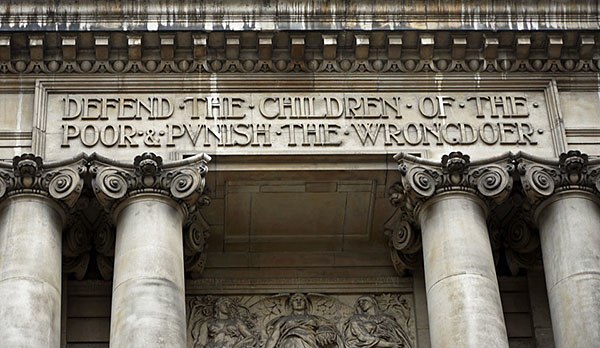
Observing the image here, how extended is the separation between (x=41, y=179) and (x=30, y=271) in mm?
1630

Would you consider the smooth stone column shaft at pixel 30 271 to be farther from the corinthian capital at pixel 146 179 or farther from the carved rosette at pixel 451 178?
the carved rosette at pixel 451 178

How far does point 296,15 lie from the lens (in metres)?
24.8

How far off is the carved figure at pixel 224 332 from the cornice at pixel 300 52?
3937mm

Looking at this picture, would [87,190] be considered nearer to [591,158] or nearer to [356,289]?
[356,289]

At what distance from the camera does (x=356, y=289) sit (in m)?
25.2

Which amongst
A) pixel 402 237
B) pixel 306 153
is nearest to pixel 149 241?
pixel 306 153

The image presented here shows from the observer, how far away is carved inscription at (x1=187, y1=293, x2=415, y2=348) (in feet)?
80.5

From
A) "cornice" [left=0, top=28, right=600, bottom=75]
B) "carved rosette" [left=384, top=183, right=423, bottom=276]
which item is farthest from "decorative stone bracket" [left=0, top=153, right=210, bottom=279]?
"carved rosette" [left=384, top=183, right=423, bottom=276]

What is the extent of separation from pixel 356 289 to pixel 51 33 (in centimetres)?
643

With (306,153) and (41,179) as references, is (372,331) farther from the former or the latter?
(41,179)

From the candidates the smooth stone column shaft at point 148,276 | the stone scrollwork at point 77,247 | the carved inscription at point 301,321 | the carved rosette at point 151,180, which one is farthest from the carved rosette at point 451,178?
the stone scrollwork at point 77,247

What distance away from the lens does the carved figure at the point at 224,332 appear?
24.5 meters

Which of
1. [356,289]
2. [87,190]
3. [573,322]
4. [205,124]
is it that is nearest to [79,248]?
[87,190]

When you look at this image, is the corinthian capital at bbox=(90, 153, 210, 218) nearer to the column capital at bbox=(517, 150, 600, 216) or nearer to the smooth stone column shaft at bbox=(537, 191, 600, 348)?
the column capital at bbox=(517, 150, 600, 216)
